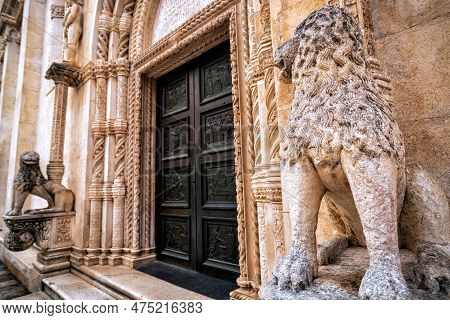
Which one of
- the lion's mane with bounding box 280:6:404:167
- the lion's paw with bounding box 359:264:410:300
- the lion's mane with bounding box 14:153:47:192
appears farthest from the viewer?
the lion's mane with bounding box 14:153:47:192

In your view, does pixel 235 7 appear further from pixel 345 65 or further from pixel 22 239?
pixel 22 239

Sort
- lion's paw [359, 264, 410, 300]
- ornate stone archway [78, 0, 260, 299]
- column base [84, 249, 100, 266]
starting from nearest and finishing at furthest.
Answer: lion's paw [359, 264, 410, 300] → ornate stone archway [78, 0, 260, 299] → column base [84, 249, 100, 266]

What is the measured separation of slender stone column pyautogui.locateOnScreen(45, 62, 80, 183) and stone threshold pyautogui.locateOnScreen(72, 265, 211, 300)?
1387 millimetres

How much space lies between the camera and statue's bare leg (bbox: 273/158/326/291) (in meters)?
0.73

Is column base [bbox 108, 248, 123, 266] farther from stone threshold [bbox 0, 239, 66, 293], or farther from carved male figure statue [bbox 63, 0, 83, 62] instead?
carved male figure statue [bbox 63, 0, 83, 62]

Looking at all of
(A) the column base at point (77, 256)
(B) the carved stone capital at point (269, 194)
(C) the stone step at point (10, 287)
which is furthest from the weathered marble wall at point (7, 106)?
(B) the carved stone capital at point (269, 194)

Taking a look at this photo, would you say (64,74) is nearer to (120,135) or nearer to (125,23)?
(125,23)

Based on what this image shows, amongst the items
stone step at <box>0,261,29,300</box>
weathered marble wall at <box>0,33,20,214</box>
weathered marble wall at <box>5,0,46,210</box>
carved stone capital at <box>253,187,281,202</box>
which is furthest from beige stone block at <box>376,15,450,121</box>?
weathered marble wall at <box>0,33,20,214</box>

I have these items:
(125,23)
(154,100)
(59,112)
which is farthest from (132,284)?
(125,23)

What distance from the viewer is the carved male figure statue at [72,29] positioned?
11.9ft

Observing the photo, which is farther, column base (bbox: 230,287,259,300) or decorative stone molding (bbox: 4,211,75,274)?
decorative stone molding (bbox: 4,211,75,274)

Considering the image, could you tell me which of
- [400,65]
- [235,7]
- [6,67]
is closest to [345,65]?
[400,65]

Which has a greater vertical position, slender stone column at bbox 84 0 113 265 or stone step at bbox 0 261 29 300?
slender stone column at bbox 84 0 113 265
